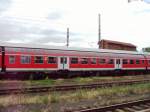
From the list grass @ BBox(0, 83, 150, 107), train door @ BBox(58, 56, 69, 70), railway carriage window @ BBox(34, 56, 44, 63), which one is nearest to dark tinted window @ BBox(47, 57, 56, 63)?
train door @ BBox(58, 56, 69, 70)

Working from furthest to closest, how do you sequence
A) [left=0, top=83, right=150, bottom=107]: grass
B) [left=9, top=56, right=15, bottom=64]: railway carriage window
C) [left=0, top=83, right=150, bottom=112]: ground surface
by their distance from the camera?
[left=9, top=56, right=15, bottom=64]: railway carriage window → [left=0, top=83, right=150, bottom=107]: grass → [left=0, top=83, right=150, bottom=112]: ground surface

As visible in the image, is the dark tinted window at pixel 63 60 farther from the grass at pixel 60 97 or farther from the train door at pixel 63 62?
the grass at pixel 60 97

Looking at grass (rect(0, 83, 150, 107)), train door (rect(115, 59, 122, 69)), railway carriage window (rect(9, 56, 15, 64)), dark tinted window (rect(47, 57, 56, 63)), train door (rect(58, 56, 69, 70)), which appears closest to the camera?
grass (rect(0, 83, 150, 107))

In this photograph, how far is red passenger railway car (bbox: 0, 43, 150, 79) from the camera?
77.6ft

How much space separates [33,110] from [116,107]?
10.3 feet

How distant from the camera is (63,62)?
2705 cm

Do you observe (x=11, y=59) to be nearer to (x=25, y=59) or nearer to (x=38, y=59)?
(x=25, y=59)

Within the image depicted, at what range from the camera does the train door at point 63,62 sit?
88.1 ft

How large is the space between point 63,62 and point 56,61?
0.78 meters

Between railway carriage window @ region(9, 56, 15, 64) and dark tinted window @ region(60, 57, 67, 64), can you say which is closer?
railway carriage window @ region(9, 56, 15, 64)

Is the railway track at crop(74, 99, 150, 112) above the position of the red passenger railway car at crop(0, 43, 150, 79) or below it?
below

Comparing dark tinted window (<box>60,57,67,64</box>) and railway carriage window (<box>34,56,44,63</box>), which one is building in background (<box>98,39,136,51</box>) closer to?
dark tinted window (<box>60,57,67,64</box>)

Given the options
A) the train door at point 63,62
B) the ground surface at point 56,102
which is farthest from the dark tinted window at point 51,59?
the ground surface at point 56,102

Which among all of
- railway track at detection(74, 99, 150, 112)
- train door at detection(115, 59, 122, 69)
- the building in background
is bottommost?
railway track at detection(74, 99, 150, 112)
